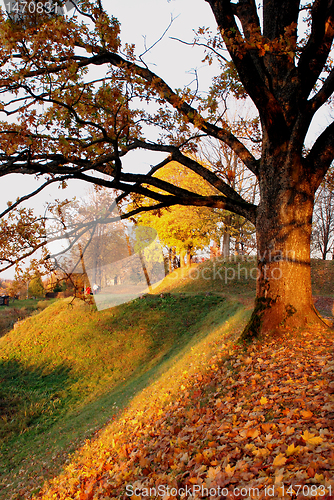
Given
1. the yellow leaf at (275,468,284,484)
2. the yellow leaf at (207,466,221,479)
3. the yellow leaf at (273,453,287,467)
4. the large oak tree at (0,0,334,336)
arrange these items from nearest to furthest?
the yellow leaf at (275,468,284,484), the yellow leaf at (273,453,287,467), the yellow leaf at (207,466,221,479), the large oak tree at (0,0,334,336)

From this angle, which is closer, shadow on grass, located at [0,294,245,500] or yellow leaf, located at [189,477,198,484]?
yellow leaf, located at [189,477,198,484]

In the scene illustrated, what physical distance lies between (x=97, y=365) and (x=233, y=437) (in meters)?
9.58

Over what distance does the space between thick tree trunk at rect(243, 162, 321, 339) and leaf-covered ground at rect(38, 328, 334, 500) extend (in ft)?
1.30

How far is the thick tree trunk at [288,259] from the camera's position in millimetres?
5750

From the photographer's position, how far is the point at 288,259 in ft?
18.8

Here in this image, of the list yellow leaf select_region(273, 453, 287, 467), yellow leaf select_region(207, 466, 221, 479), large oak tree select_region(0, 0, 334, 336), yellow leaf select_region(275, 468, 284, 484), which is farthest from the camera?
large oak tree select_region(0, 0, 334, 336)

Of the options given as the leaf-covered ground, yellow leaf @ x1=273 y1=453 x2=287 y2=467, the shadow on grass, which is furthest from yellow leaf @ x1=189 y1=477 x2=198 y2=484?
the shadow on grass

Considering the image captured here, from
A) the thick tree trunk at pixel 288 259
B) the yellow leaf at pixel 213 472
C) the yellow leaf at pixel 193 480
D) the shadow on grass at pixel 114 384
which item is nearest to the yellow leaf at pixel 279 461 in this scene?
the yellow leaf at pixel 213 472

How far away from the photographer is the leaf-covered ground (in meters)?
2.50

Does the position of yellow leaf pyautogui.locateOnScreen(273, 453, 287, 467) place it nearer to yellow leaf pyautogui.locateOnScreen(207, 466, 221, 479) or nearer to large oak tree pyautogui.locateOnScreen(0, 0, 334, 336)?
yellow leaf pyautogui.locateOnScreen(207, 466, 221, 479)

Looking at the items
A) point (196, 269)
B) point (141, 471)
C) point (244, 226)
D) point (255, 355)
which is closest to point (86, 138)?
point (255, 355)

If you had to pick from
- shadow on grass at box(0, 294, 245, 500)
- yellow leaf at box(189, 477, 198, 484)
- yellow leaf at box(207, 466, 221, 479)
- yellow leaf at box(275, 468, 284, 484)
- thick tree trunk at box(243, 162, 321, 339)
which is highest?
thick tree trunk at box(243, 162, 321, 339)

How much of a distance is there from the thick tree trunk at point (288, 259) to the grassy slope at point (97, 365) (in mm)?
1477

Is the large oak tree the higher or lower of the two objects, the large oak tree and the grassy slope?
the higher
